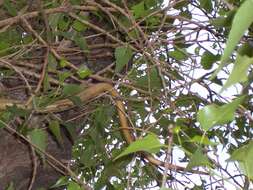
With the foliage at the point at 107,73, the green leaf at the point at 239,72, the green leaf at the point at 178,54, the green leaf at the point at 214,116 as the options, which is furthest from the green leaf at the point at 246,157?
the green leaf at the point at 178,54

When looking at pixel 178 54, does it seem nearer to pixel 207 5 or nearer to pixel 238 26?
pixel 207 5

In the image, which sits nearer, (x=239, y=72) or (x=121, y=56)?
(x=239, y=72)

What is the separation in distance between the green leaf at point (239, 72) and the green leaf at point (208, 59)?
748mm

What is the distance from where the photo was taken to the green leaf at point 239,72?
0.99 ft

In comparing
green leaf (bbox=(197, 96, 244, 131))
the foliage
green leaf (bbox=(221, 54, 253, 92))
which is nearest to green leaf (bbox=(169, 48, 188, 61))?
the foliage

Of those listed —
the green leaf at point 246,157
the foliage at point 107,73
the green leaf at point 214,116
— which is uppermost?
the green leaf at point 214,116

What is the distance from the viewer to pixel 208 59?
1082 mm

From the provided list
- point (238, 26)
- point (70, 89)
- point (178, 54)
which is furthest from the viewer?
point (178, 54)

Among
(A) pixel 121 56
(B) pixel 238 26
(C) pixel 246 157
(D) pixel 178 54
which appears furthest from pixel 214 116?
(D) pixel 178 54

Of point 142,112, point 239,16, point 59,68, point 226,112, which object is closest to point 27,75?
point 59,68

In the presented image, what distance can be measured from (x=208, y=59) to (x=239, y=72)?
0.78m

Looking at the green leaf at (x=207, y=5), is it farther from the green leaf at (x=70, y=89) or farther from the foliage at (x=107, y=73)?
the green leaf at (x=70, y=89)

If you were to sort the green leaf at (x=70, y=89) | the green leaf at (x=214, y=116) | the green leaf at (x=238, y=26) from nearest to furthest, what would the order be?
the green leaf at (x=238, y=26)
the green leaf at (x=214, y=116)
the green leaf at (x=70, y=89)

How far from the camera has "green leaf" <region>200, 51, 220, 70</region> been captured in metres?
1.07
